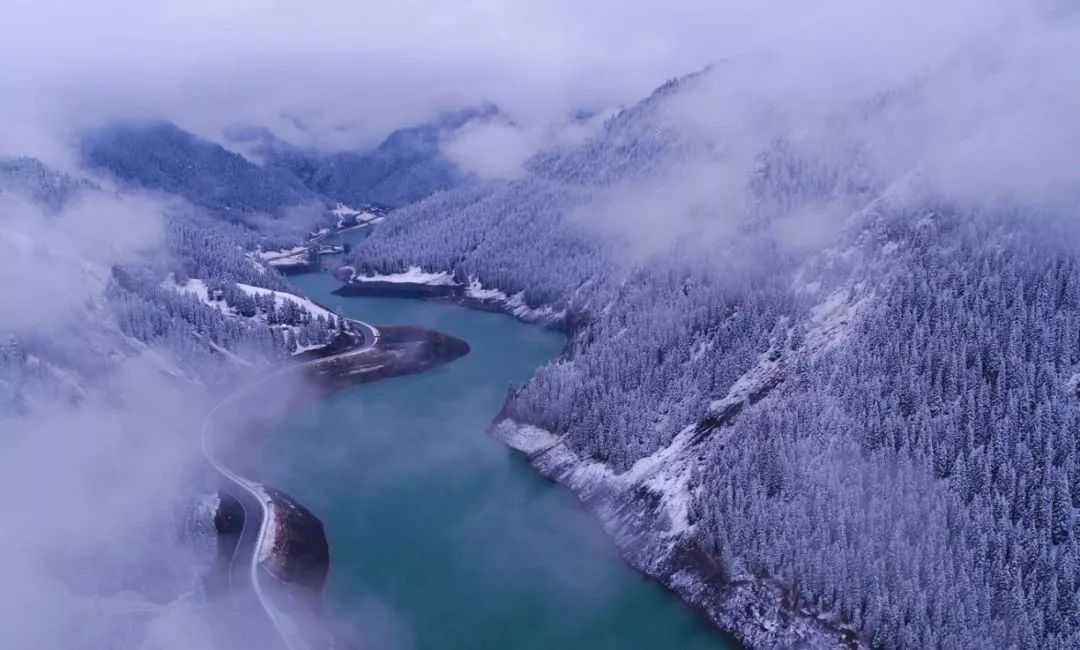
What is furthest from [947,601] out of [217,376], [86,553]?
[217,376]

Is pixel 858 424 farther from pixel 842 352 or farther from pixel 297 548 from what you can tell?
pixel 297 548

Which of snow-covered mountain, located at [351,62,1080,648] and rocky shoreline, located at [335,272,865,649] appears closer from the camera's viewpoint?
snow-covered mountain, located at [351,62,1080,648]

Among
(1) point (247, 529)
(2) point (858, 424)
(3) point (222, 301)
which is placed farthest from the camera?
(3) point (222, 301)

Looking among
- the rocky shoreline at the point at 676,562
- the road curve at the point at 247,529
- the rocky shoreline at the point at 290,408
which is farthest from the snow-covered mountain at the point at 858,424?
the road curve at the point at 247,529

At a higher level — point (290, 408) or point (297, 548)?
point (290, 408)

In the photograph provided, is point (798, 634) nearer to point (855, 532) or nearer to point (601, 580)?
point (855, 532)

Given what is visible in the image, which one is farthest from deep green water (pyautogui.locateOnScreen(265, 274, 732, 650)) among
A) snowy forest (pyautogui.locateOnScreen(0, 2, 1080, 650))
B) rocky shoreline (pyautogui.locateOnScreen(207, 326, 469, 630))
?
snowy forest (pyautogui.locateOnScreen(0, 2, 1080, 650))

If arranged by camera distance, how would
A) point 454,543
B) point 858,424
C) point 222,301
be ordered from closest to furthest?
point 858,424, point 454,543, point 222,301

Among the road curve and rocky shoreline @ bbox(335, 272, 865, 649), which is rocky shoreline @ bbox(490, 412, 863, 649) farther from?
the road curve

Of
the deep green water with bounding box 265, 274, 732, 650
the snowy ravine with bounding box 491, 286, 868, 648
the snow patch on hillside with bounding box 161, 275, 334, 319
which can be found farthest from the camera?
the snow patch on hillside with bounding box 161, 275, 334, 319

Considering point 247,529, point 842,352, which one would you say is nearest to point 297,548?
point 247,529
